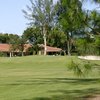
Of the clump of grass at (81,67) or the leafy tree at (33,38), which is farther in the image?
the leafy tree at (33,38)

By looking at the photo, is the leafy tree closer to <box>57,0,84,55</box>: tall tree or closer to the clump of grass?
the clump of grass

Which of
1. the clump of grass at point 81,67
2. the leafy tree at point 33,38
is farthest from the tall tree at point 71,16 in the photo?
the leafy tree at point 33,38

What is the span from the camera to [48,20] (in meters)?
90.6

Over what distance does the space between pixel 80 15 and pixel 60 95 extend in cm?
501

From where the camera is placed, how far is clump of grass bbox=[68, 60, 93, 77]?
1112 centimetres

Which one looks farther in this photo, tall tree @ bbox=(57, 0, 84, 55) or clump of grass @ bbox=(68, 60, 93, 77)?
clump of grass @ bbox=(68, 60, 93, 77)

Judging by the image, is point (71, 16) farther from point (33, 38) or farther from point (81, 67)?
point (33, 38)

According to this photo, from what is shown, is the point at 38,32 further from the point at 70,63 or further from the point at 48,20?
the point at 70,63

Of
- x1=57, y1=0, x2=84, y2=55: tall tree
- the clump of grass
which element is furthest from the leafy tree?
x1=57, y1=0, x2=84, y2=55: tall tree

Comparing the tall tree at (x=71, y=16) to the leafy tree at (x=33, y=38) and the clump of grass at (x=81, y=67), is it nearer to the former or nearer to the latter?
the clump of grass at (x=81, y=67)

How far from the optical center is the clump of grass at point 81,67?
36.5 ft

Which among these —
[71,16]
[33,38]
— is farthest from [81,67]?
[33,38]

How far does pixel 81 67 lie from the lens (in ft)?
37.2

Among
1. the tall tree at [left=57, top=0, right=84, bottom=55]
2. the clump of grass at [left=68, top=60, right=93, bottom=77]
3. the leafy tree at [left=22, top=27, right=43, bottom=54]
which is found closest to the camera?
the tall tree at [left=57, top=0, right=84, bottom=55]
